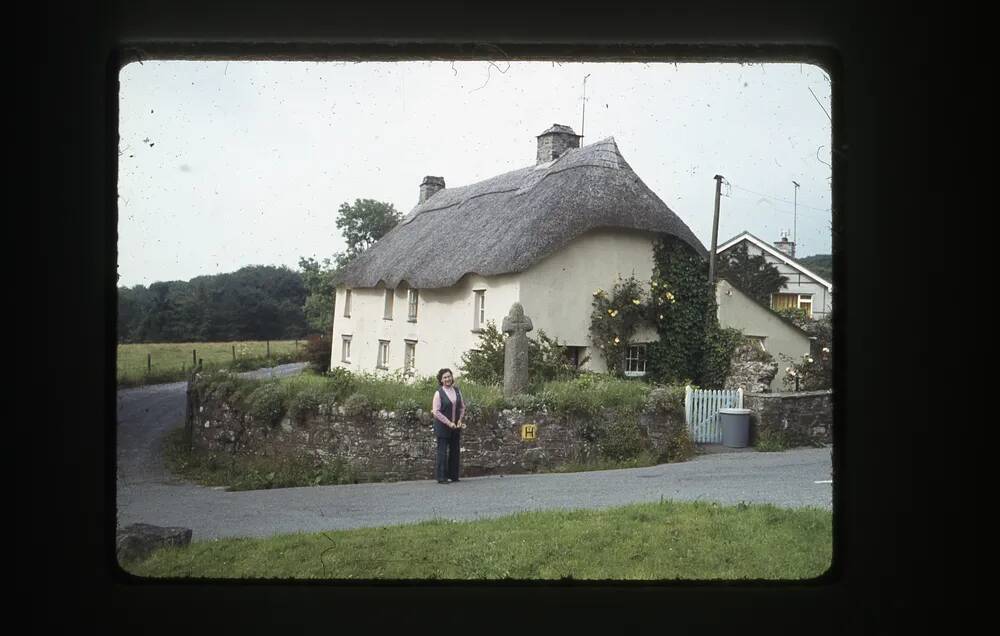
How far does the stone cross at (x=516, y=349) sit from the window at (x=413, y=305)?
39cm

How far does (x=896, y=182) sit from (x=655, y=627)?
168 cm

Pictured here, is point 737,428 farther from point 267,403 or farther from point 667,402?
point 267,403

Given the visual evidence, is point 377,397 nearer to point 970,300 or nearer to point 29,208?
point 29,208

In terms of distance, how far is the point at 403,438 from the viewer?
3.01 meters

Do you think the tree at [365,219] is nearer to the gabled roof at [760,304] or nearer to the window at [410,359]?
the window at [410,359]

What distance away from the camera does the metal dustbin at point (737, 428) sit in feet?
10.0

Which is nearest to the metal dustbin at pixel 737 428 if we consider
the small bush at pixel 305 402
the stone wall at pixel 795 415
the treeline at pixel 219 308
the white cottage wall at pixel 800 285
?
the stone wall at pixel 795 415

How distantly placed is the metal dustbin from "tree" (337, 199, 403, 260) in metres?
1.49

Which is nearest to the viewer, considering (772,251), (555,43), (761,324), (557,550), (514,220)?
(555,43)

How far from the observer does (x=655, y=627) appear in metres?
2.63

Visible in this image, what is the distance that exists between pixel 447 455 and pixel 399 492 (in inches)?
10.2

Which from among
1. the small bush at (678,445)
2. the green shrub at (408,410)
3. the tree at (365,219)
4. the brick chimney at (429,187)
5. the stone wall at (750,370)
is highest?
the brick chimney at (429,187)

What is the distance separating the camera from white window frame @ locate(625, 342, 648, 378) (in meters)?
3.10

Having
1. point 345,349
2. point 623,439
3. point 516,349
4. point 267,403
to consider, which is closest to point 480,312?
point 516,349
